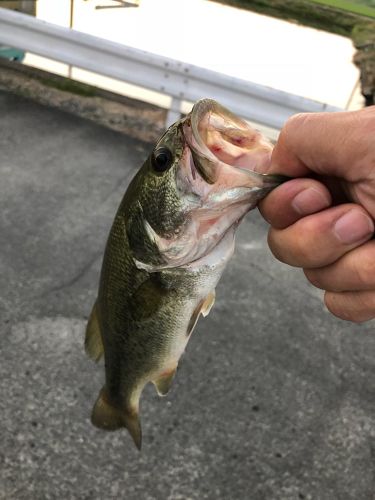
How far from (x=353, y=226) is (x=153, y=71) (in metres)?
4.45

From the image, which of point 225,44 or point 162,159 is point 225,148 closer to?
point 162,159

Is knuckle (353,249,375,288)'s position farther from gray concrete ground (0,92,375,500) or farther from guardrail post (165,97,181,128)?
guardrail post (165,97,181,128)

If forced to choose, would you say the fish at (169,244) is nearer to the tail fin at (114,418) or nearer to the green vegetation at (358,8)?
the tail fin at (114,418)

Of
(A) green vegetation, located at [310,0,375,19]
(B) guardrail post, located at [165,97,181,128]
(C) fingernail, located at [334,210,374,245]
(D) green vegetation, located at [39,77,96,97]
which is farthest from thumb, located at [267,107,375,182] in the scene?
(A) green vegetation, located at [310,0,375,19]

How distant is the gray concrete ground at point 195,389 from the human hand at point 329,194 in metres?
1.63

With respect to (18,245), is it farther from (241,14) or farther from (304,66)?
(241,14)

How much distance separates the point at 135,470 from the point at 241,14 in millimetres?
13653

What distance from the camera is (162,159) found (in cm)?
162

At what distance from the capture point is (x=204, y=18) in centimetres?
1256

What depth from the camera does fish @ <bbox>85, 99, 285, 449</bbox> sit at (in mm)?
1490

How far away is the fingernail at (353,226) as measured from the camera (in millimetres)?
1521

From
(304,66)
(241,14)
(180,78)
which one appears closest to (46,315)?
(180,78)

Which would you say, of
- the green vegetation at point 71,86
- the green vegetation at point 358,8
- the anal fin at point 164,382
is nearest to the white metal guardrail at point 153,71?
the green vegetation at point 71,86

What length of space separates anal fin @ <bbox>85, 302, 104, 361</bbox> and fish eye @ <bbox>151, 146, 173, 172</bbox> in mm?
759
